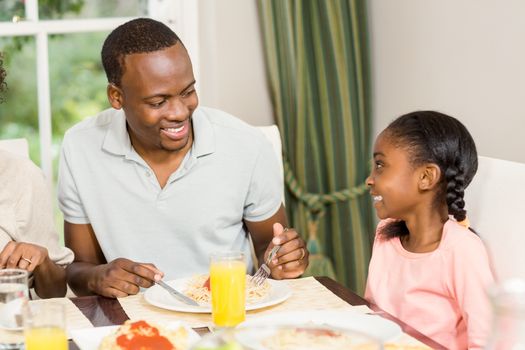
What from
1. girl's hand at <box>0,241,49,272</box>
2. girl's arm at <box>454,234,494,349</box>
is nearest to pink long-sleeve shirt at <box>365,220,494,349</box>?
girl's arm at <box>454,234,494,349</box>

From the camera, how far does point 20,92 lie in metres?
2.96

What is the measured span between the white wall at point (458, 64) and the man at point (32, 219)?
122 centimetres

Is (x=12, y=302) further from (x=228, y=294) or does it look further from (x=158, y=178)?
(x=158, y=178)

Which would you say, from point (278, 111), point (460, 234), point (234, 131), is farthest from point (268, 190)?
point (278, 111)

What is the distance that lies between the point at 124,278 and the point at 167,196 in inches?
15.3

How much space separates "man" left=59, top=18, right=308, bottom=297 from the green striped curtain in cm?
85

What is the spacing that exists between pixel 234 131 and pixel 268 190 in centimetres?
17

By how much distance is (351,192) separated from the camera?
3.19m

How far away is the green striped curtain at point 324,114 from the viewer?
122 inches

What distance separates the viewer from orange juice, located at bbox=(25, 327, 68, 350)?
1.29 meters

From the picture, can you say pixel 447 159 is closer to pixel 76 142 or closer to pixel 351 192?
pixel 76 142

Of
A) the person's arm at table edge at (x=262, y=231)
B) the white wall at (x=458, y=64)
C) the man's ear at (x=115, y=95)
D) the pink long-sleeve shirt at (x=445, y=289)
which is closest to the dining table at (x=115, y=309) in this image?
the pink long-sleeve shirt at (x=445, y=289)

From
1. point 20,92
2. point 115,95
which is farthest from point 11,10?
point 115,95

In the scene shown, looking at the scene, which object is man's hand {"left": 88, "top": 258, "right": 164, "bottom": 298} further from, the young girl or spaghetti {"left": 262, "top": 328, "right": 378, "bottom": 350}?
spaghetti {"left": 262, "top": 328, "right": 378, "bottom": 350}
